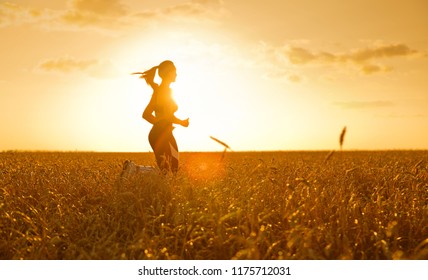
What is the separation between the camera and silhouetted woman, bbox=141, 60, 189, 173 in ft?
26.9

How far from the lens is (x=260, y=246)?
4137 mm

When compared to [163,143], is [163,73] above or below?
above

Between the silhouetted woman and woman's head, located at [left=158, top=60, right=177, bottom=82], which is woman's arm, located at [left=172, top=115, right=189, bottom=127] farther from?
woman's head, located at [left=158, top=60, right=177, bottom=82]

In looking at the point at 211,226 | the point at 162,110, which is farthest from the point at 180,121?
the point at 211,226

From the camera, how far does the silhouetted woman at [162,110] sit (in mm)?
8195

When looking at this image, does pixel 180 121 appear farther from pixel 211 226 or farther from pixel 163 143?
pixel 211 226

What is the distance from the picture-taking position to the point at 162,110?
27.0 ft

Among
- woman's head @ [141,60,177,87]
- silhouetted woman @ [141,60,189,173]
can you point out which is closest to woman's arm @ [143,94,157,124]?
silhouetted woman @ [141,60,189,173]

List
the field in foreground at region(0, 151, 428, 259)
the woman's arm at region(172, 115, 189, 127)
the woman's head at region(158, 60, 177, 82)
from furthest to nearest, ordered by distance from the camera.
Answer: the woman's head at region(158, 60, 177, 82) < the woman's arm at region(172, 115, 189, 127) < the field in foreground at region(0, 151, 428, 259)

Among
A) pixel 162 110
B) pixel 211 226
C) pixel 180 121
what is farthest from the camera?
pixel 162 110

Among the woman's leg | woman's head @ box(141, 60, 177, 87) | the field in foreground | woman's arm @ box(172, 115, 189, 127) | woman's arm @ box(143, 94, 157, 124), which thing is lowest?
the field in foreground

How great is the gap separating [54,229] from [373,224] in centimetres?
360
